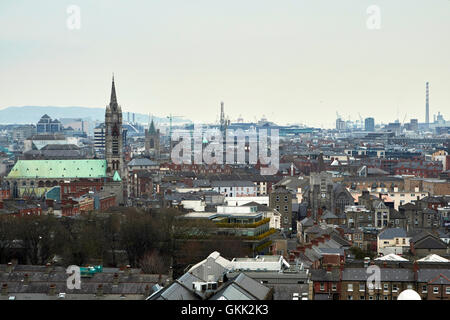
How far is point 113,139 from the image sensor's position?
59594 millimetres

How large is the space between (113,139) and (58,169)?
4311 millimetres

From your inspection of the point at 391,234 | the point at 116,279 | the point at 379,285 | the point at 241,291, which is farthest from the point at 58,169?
the point at 241,291

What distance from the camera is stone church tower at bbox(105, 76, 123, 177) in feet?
192

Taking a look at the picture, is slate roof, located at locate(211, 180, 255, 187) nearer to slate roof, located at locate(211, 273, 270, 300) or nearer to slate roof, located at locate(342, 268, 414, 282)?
slate roof, located at locate(342, 268, 414, 282)

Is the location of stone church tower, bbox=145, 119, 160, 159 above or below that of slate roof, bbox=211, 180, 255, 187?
above

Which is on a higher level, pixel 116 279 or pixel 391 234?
pixel 116 279

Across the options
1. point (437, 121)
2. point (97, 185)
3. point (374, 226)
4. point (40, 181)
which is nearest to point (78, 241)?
point (374, 226)

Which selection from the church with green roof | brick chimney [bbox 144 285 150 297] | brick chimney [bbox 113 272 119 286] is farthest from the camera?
the church with green roof

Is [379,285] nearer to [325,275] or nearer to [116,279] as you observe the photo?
[325,275]

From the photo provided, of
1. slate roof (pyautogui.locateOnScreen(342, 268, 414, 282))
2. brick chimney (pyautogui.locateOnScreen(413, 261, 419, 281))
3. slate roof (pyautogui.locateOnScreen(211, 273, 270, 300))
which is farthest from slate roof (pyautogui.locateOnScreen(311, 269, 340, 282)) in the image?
slate roof (pyautogui.locateOnScreen(211, 273, 270, 300))

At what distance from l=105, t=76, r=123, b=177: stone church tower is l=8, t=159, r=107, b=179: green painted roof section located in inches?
23.0

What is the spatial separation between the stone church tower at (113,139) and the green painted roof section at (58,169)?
1.91 feet

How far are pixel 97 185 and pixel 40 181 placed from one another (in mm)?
5578
